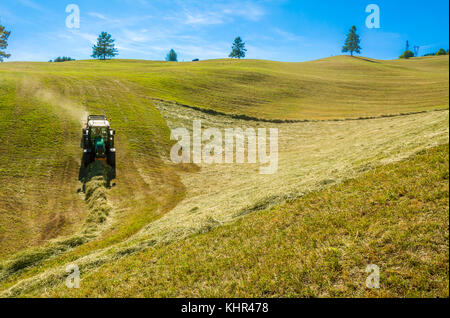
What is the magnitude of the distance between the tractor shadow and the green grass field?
506 millimetres

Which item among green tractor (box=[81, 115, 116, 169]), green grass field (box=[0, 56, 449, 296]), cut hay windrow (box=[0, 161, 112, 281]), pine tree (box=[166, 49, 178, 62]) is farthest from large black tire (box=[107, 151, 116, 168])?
pine tree (box=[166, 49, 178, 62])

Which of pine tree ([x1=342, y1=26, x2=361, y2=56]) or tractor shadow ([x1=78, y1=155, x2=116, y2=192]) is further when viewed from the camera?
pine tree ([x1=342, y1=26, x2=361, y2=56])

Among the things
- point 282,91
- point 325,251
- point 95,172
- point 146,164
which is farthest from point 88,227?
point 282,91

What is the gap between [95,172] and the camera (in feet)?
65.6

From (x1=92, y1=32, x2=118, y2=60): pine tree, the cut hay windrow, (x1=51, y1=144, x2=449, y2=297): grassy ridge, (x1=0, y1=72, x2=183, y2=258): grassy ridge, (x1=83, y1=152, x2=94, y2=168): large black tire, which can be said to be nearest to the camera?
(x1=51, y1=144, x2=449, y2=297): grassy ridge

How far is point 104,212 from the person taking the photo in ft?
52.2

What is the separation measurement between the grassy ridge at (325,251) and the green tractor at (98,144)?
1331cm

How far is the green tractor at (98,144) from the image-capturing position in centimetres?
2084

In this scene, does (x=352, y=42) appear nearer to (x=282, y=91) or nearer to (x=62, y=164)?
(x=282, y=91)

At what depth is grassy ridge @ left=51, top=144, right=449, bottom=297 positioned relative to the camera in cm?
637

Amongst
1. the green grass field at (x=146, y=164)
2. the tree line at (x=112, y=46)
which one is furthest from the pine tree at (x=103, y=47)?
the green grass field at (x=146, y=164)

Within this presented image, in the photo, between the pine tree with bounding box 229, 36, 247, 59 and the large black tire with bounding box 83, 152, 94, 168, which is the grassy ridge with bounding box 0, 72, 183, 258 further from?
the pine tree with bounding box 229, 36, 247, 59

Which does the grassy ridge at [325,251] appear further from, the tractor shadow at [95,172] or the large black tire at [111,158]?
the large black tire at [111,158]

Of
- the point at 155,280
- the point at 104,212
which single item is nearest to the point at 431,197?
the point at 155,280
